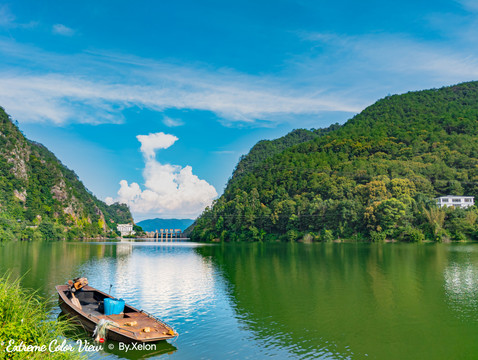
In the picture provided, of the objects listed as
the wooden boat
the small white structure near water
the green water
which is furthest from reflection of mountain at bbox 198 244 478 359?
the small white structure near water

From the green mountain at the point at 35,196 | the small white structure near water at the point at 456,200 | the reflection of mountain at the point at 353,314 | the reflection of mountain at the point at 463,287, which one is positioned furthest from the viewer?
the green mountain at the point at 35,196

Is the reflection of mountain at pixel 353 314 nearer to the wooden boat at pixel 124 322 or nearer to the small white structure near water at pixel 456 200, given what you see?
the wooden boat at pixel 124 322

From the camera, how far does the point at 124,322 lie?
614 inches

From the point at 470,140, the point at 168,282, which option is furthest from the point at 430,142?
the point at 168,282

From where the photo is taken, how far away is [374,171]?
113 m

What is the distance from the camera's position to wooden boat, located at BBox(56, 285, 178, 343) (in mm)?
14070

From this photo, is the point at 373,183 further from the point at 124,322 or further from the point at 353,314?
A: the point at 124,322

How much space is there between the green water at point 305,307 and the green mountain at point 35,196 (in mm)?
89169

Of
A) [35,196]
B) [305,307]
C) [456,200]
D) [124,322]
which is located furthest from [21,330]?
[35,196]

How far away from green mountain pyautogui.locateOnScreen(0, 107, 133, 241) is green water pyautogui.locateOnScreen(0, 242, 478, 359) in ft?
293

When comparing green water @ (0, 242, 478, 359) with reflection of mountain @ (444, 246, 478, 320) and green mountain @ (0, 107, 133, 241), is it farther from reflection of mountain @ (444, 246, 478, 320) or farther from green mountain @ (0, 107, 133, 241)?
green mountain @ (0, 107, 133, 241)

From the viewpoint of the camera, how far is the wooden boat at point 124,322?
46.2ft

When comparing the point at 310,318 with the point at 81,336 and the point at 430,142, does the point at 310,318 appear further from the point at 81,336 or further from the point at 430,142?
the point at 430,142

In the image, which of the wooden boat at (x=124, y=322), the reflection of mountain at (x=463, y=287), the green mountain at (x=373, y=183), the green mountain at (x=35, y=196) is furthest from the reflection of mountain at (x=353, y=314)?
the green mountain at (x=35, y=196)
